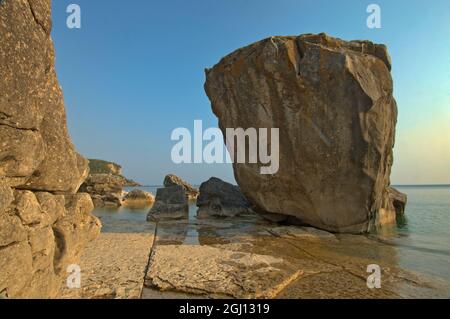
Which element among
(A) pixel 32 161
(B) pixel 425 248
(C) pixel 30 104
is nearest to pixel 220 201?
(B) pixel 425 248

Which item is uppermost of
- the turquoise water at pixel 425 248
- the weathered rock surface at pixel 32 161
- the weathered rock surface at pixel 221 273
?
the weathered rock surface at pixel 32 161

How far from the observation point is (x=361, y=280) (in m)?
6.67

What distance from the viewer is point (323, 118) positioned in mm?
13445

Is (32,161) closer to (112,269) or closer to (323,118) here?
(112,269)

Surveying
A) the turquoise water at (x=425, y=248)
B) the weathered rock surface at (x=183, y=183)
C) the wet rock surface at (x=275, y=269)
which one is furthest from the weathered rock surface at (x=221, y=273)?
the weathered rock surface at (x=183, y=183)

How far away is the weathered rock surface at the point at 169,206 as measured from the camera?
56.2 ft

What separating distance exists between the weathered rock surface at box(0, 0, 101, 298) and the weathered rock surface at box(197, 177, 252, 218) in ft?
43.4

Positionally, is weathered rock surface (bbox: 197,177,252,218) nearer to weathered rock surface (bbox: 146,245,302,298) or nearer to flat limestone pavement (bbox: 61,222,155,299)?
flat limestone pavement (bbox: 61,222,155,299)

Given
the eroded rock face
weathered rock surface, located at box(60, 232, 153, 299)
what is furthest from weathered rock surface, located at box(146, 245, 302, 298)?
the eroded rock face

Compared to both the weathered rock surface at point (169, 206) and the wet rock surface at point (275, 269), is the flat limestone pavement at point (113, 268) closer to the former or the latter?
the wet rock surface at point (275, 269)

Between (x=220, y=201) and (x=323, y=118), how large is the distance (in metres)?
8.75

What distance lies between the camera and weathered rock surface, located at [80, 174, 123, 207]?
31.9 metres

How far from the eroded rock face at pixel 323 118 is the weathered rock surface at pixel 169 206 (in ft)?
17.7
